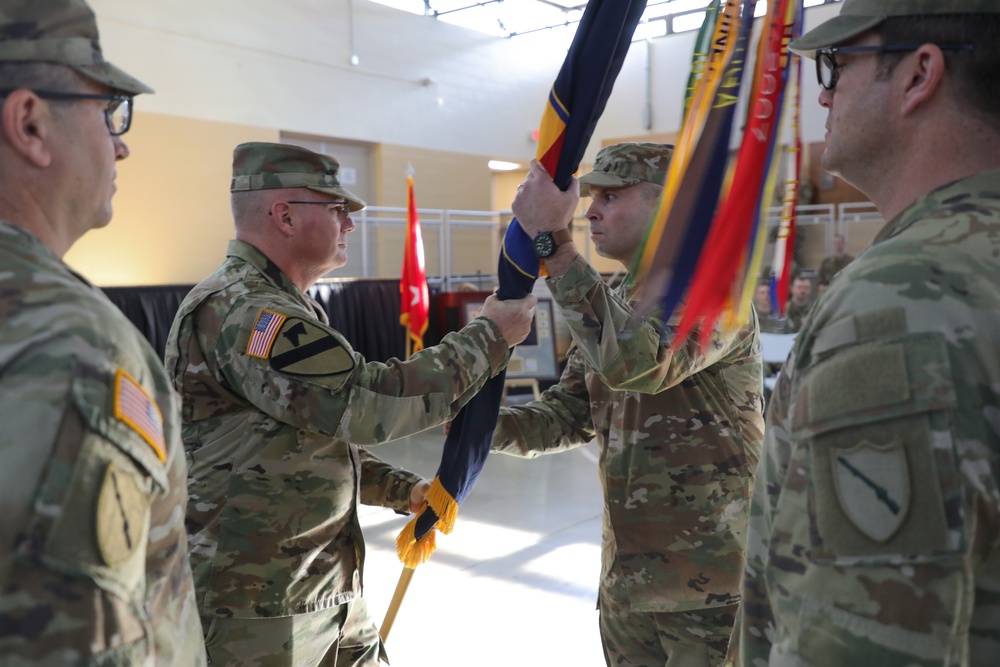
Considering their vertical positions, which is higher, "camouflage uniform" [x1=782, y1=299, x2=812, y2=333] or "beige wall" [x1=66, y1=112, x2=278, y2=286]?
"beige wall" [x1=66, y1=112, x2=278, y2=286]

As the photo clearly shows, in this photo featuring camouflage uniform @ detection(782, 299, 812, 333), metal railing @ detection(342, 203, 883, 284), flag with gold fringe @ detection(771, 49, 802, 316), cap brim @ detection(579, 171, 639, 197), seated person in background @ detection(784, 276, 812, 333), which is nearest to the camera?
flag with gold fringe @ detection(771, 49, 802, 316)

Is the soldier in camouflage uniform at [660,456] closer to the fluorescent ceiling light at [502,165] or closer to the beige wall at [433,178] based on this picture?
the beige wall at [433,178]

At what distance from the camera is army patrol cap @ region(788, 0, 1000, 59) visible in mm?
1074

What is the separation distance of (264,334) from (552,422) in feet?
3.20

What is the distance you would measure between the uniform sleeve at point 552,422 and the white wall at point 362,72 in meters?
6.24

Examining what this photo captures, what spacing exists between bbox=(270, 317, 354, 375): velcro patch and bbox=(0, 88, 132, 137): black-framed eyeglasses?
851 millimetres

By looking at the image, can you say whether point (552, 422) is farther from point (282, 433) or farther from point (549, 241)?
point (282, 433)

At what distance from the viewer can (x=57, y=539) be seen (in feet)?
2.96

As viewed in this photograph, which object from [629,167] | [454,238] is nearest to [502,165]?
[454,238]

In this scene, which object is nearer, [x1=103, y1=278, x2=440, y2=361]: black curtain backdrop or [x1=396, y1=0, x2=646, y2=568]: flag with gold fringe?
[x1=396, y1=0, x2=646, y2=568]: flag with gold fringe

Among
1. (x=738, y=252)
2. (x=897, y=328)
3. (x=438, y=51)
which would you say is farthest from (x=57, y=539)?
(x=438, y=51)

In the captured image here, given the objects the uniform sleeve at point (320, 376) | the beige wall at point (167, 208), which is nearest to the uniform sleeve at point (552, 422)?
the uniform sleeve at point (320, 376)

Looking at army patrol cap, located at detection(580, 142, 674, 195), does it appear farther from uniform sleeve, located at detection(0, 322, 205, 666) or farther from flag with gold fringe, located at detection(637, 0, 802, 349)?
uniform sleeve, located at detection(0, 322, 205, 666)

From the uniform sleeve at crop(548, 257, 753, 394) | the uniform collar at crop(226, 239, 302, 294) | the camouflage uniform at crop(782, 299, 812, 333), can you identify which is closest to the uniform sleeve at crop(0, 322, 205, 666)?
the uniform sleeve at crop(548, 257, 753, 394)
